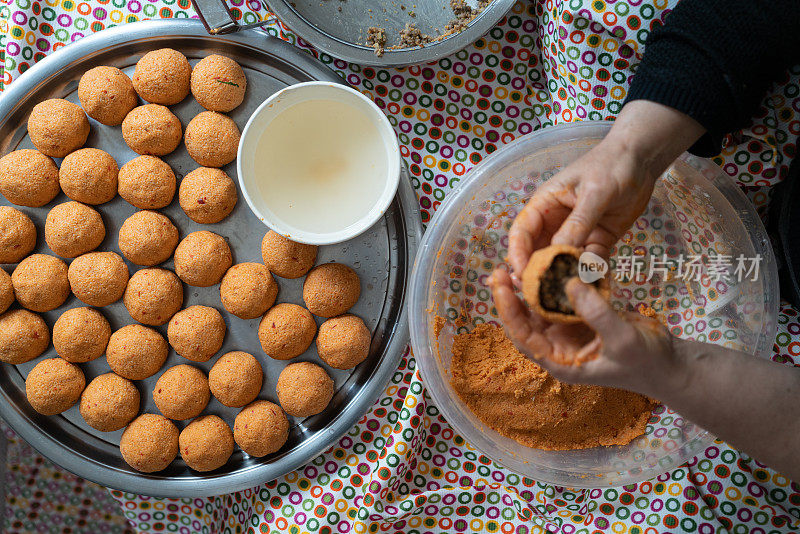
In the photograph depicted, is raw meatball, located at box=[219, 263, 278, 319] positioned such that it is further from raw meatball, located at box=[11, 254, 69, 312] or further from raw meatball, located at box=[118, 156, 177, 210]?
raw meatball, located at box=[11, 254, 69, 312]

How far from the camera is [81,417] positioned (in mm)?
1327

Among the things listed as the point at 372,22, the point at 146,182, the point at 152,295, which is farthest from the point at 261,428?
the point at 372,22

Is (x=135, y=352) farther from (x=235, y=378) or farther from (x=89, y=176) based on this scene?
(x=89, y=176)

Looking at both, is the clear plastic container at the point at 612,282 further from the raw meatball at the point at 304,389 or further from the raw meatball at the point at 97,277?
the raw meatball at the point at 97,277

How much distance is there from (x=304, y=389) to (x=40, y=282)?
1.99 feet

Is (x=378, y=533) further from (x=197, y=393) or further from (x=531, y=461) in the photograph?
(x=197, y=393)

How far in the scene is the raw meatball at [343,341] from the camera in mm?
1259

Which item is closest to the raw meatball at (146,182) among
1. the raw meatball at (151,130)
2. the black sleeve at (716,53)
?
the raw meatball at (151,130)

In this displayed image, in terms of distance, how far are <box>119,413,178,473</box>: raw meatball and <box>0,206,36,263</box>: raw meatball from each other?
45cm

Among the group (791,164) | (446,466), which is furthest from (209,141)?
(791,164)

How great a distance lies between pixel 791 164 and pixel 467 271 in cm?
71

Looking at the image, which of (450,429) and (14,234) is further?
(450,429)

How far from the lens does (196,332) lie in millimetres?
1252

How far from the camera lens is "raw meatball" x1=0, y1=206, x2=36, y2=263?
1242 mm
